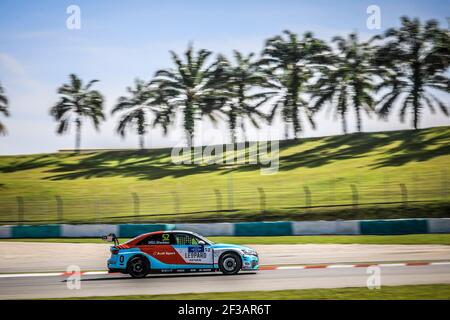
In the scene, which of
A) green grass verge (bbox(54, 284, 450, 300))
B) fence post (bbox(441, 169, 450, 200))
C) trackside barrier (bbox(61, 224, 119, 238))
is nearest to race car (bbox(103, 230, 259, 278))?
green grass verge (bbox(54, 284, 450, 300))

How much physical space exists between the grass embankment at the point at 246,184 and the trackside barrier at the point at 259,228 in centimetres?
326

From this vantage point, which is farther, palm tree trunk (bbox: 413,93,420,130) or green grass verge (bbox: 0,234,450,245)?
palm tree trunk (bbox: 413,93,420,130)

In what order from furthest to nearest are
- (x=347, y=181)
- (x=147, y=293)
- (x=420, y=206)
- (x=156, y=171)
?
(x=156, y=171)
(x=347, y=181)
(x=420, y=206)
(x=147, y=293)

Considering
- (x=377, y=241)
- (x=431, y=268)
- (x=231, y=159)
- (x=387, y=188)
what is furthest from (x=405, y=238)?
(x=231, y=159)

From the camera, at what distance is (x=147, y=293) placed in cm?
1207

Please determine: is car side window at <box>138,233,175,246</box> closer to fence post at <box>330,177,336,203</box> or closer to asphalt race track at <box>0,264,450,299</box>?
asphalt race track at <box>0,264,450,299</box>

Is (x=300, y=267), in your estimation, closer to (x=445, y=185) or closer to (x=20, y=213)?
(x=445, y=185)

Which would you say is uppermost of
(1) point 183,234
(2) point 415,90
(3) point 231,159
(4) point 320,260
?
(2) point 415,90

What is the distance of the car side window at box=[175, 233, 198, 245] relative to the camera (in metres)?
14.5

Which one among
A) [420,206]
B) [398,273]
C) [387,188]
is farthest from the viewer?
[387,188]

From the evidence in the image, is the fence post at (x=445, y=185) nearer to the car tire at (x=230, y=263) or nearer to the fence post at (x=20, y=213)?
the car tire at (x=230, y=263)

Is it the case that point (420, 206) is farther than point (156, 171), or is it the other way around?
point (156, 171)

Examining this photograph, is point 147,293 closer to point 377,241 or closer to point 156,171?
point 377,241

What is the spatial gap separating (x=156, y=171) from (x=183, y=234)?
33124 mm
